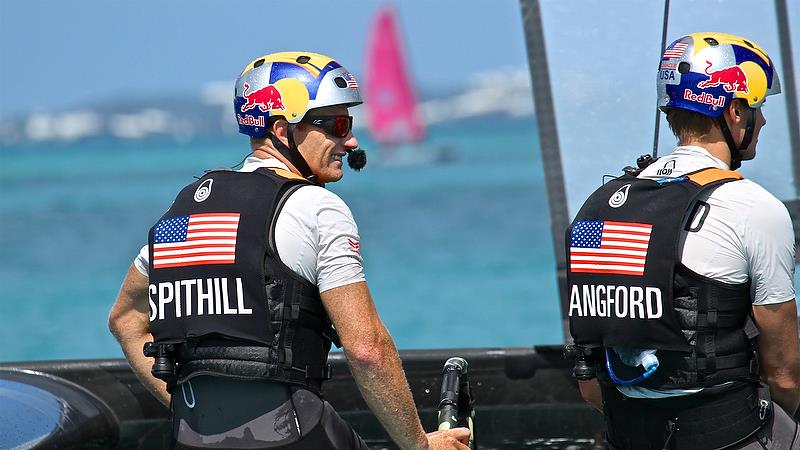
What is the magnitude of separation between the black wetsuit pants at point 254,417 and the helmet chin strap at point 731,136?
4.53 feet

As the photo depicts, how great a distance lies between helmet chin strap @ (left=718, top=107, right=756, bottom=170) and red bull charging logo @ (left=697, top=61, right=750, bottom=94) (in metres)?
0.08

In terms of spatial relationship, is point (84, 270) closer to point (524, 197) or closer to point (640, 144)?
point (524, 197)

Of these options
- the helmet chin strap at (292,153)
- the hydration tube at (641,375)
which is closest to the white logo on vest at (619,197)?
the hydration tube at (641,375)

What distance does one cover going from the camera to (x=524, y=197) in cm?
4472

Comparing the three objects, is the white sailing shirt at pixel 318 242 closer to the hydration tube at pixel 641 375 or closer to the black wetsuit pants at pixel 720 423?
the hydration tube at pixel 641 375

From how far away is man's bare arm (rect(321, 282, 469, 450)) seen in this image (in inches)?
135

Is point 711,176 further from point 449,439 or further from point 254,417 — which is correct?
point 254,417

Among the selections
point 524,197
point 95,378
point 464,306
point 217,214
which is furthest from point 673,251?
point 524,197

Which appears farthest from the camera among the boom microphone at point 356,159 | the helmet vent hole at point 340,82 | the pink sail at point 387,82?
the pink sail at point 387,82

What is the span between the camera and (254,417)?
354 centimetres

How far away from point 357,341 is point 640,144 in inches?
111

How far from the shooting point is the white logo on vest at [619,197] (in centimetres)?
367

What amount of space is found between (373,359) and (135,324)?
3.15 feet

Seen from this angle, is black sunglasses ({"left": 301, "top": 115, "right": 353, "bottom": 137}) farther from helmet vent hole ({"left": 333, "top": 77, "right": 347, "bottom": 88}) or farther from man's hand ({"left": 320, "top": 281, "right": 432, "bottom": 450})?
man's hand ({"left": 320, "top": 281, "right": 432, "bottom": 450})
